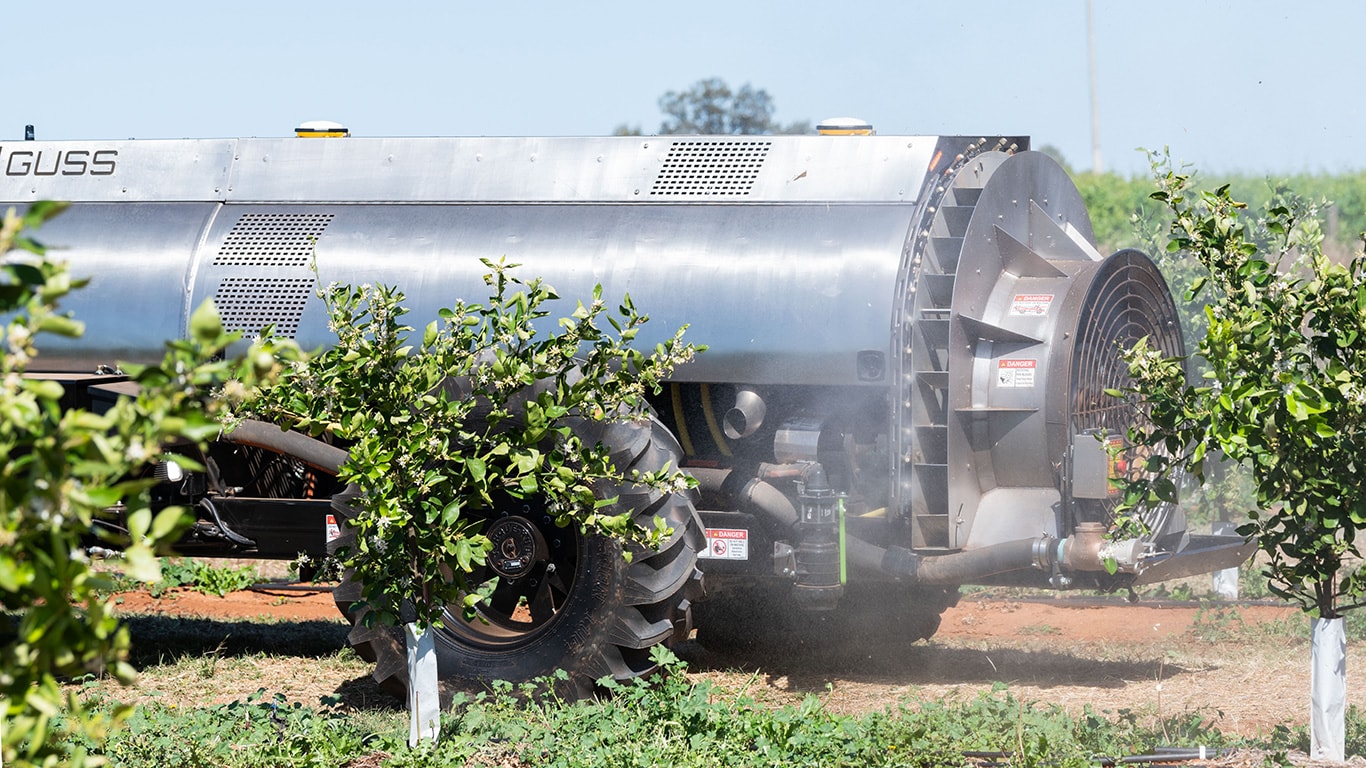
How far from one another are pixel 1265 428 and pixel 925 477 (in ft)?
5.47

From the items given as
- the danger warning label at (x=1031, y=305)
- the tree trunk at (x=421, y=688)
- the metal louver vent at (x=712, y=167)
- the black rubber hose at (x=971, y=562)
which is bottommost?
the tree trunk at (x=421, y=688)

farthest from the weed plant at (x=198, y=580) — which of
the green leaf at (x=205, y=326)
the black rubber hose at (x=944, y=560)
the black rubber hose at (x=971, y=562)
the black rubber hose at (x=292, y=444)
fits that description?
the green leaf at (x=205, y=326)

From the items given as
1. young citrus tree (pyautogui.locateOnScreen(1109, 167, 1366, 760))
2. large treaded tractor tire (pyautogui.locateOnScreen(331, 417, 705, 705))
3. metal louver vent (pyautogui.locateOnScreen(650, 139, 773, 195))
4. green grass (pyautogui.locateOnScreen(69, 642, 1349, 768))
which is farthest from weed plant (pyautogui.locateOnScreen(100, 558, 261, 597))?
young citrus tree (pyautogui.locateOnScreen(1109, 167, 1366, 760))

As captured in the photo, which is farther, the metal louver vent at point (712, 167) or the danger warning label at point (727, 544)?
the metal louver vent at point (712, 167)

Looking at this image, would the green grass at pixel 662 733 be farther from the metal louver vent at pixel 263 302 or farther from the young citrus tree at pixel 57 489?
the young citrus tree at pixel 57 489

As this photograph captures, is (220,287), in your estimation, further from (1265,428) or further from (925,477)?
(1265,428)

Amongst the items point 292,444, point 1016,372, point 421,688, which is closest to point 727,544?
point 1016,372

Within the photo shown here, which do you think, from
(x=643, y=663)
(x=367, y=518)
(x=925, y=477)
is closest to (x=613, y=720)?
(x=643, y=663)

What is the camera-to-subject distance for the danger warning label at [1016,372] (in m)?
6.12

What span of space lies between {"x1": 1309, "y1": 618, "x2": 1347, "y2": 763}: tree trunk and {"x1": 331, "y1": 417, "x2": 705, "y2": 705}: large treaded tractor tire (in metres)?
2.36

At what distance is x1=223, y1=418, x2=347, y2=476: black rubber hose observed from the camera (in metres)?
6.35

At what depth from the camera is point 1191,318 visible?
37.7ft

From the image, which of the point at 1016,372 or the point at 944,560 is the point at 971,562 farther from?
the point at 1016,372

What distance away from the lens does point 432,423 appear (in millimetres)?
4695
